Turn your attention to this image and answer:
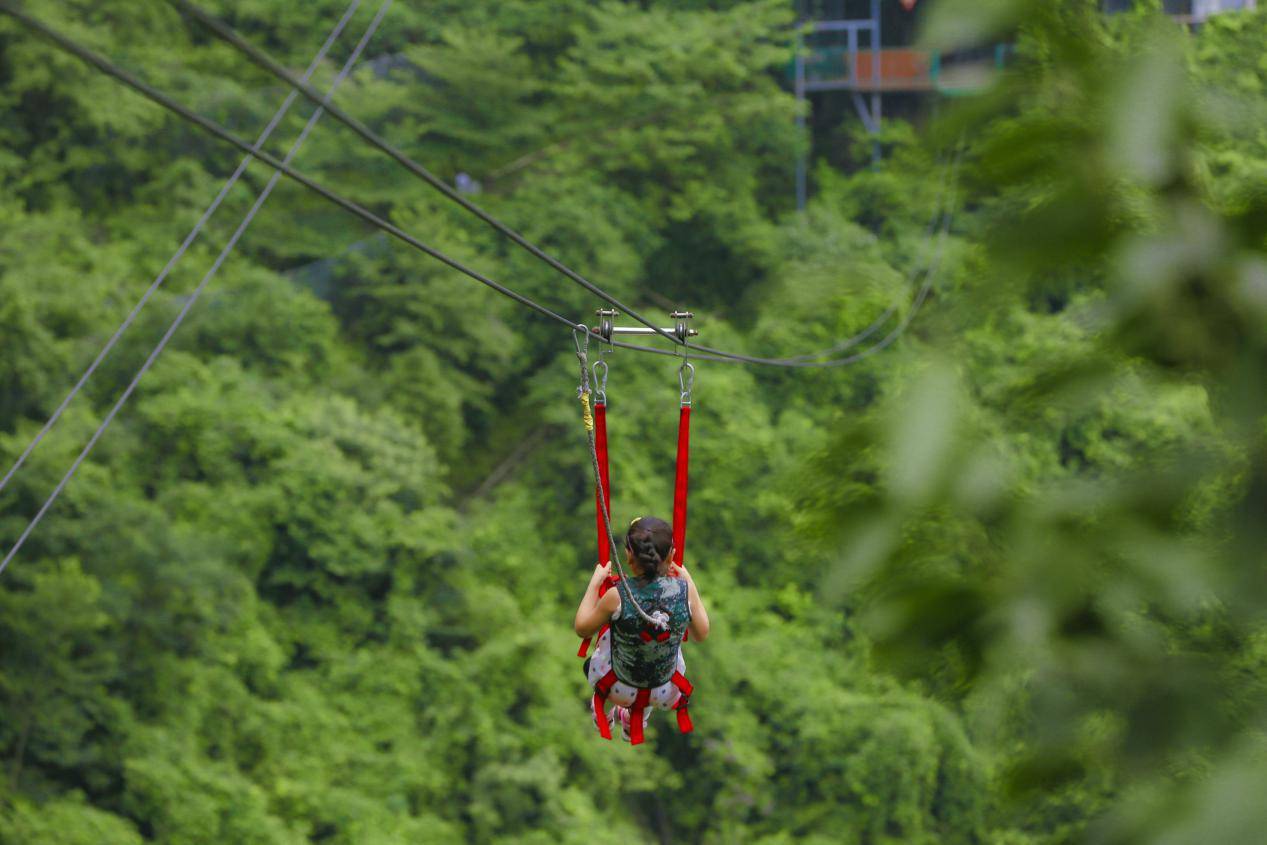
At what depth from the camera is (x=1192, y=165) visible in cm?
78

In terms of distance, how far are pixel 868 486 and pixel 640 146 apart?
14105 mm

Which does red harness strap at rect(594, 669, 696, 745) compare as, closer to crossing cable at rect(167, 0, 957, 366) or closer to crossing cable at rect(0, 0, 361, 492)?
crossing cable at rect(167, 0, 957, 366)

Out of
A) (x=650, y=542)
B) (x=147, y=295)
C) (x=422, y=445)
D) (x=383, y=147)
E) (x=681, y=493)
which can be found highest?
(x=422, y=445)

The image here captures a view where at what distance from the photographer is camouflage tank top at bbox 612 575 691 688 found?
10.4 ft

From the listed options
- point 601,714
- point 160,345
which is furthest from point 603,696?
point 160,345

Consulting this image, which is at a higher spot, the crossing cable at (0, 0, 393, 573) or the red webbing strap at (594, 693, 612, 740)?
the crossing cable at (0, 0, 393, 573)

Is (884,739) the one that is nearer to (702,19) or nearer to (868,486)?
(702,19)

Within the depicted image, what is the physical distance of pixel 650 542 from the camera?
120 inches

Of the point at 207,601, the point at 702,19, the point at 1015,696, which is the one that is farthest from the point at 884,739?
the point at 1015,696

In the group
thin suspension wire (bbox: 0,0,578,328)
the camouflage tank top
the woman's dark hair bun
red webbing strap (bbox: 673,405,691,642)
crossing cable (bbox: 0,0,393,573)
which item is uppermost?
crossing cable (bbox: 0,0,393,573)

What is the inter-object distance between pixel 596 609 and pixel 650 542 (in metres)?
0.21

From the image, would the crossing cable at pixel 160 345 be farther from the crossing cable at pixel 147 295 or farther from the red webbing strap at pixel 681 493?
the red webbing strap at pixel 681 493

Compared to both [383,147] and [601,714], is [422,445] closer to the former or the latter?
[601,714]

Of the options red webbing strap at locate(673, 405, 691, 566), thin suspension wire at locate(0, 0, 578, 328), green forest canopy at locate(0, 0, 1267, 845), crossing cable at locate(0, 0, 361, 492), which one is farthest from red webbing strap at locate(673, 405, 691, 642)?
green forest canopy at locate(0, 0, 1267, 845)
